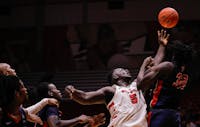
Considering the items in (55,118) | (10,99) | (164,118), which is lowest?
(55,118)

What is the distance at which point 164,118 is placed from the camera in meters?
5.86

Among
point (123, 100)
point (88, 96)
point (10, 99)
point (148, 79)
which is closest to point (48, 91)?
point (88, 96)

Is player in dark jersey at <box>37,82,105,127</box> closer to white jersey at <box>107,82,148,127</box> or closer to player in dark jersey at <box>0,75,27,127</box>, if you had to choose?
white jersey at <box>107,82,148,127</box>

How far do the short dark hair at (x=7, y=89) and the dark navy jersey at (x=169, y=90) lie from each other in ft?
6.46

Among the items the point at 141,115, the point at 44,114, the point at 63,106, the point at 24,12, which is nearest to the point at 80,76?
the point at 63,106

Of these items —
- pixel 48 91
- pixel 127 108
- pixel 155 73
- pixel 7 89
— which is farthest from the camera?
pixel 48 91

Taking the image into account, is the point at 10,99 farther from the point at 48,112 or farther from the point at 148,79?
the point at 48,112

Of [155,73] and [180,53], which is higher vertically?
[180,53]

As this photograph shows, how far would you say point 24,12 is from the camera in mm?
15742

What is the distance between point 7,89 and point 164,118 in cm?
212

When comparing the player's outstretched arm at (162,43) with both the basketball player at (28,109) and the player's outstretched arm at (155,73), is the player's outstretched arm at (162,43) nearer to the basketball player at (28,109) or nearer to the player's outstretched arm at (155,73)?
the player's outstretched arm at (155,73)

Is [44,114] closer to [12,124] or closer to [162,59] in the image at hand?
[162,59]

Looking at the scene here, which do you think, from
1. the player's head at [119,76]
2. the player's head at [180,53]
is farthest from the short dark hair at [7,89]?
the player's head at [180,53]

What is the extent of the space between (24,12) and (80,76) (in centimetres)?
384
